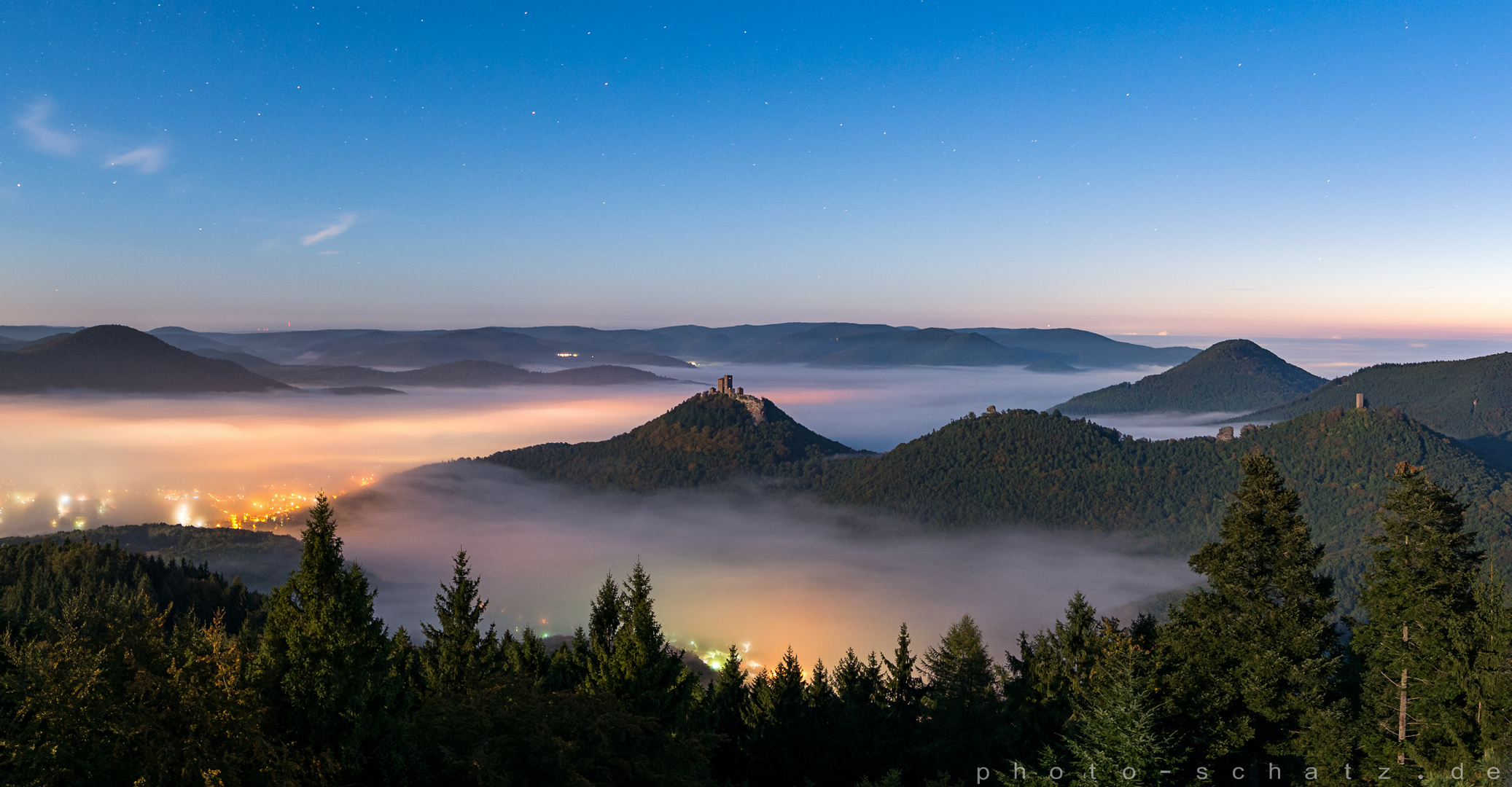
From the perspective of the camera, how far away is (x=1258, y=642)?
34.6 metres

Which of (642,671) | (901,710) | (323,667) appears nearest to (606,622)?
(642,671)

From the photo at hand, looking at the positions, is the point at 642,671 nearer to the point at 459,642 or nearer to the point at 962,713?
the point at 459,642

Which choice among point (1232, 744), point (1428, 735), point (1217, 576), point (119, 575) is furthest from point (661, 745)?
point (119, 575)

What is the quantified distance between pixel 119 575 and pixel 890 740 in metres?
132

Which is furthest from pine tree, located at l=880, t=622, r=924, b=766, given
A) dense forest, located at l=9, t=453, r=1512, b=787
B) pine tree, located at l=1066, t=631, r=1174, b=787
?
pine tree, located at l=1066, t=631, r=1174, b=787

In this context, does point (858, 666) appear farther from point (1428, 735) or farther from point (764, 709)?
point (1428, 735)

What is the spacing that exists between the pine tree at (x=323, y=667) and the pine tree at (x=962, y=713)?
3284 centimetres

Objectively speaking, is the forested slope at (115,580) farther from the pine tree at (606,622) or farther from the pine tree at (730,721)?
the pine tree at (606,622)

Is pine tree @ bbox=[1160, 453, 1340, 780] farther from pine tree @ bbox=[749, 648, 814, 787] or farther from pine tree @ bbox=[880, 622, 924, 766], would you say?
pine tree @ bbox=[749, 648, 814, 787]

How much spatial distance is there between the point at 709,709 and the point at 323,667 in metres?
32.7

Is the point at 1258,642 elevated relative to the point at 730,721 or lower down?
elevated

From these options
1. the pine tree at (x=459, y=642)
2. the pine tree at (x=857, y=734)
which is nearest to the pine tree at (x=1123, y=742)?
the pine tree at (x=857, y=734)

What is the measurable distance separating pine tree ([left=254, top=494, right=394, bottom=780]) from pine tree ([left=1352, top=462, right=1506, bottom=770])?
36835 millimetres

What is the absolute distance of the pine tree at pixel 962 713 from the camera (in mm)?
47781
